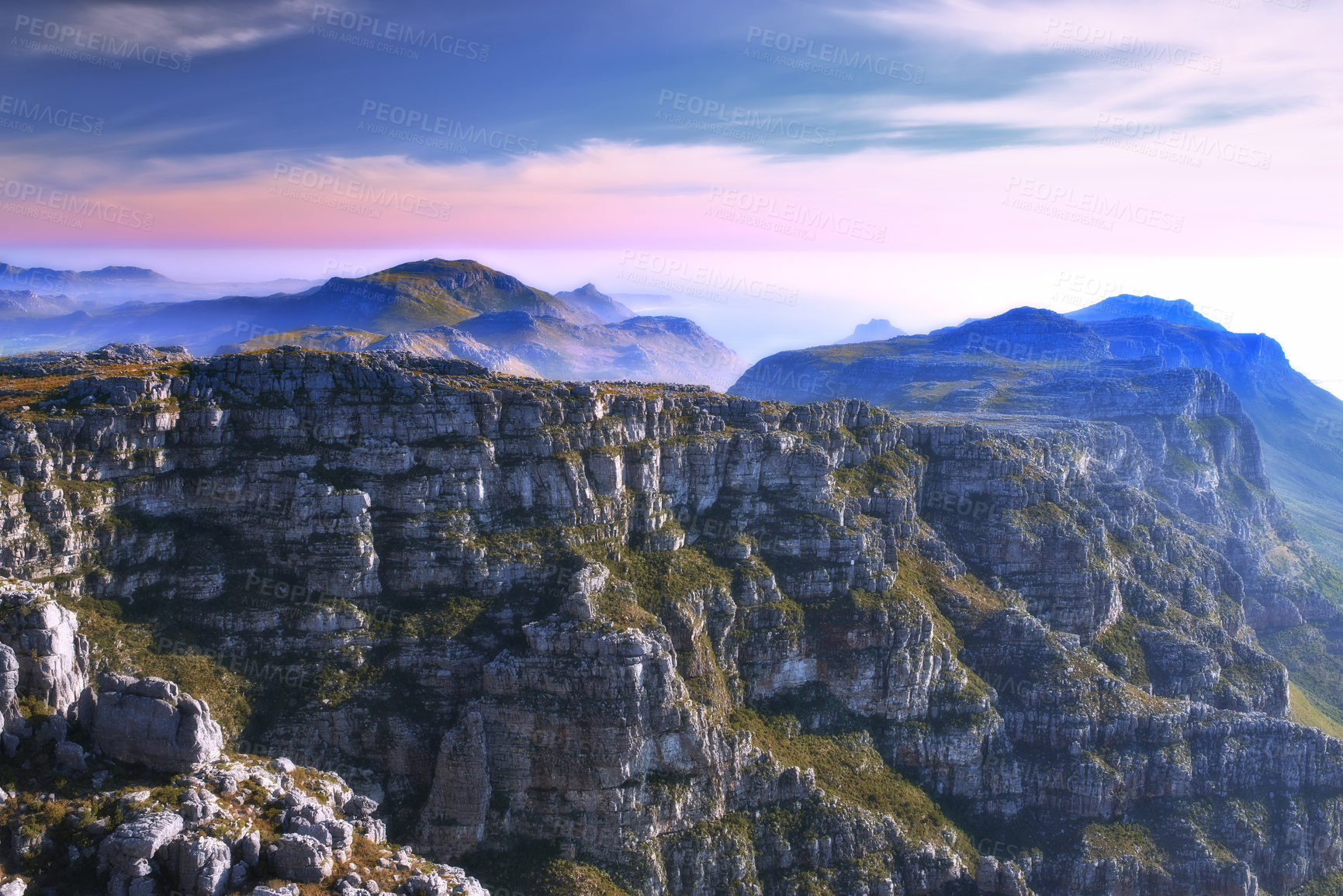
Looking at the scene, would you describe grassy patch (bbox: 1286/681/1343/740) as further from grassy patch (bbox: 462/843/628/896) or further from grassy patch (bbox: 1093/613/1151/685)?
grassy patch (bbox: 462/843/628/896)

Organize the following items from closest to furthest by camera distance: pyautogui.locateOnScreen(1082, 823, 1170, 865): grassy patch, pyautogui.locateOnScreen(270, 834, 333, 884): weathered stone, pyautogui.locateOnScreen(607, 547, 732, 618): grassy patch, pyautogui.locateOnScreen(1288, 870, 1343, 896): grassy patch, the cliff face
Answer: pyautogui.locateOnScreen(270, 834, 333, 884): weathered stone, the cliff face, pyautogui.locateOnScreen(607, 547, 732, 618): grassy patch, pyautogui.locateOnScreen(1082, 823, 1170, 865): grassy patch, pyautogui.locateOnScreen(1288, 870, 1343, 896): grassy patch

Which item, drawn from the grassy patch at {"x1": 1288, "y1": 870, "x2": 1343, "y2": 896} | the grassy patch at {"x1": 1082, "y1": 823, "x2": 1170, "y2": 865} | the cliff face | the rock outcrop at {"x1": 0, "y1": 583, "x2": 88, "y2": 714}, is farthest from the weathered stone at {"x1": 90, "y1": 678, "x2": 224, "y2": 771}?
the grassy patch at {"x1": 1288, "y1": 870, "x2": 1343, "y2": 896}

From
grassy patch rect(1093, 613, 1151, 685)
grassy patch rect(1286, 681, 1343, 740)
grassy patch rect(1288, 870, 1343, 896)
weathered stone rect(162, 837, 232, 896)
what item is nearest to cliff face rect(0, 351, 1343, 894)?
grassy patch rect(1093, 613, 1151, 685)

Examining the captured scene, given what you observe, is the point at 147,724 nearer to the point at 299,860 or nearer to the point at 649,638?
the point at 299,860

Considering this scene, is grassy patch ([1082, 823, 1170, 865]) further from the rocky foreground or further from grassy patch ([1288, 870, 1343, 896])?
the rocky foreground

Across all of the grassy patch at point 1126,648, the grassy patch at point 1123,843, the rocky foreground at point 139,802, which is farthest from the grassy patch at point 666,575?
the grassy patch at point 1126,648

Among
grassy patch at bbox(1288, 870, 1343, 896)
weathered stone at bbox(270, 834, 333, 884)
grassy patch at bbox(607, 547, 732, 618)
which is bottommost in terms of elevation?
grassy patch at bbox(1288, 870, 1343, 896)

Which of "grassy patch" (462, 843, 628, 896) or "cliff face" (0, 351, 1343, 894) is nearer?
"grassy patch" (462, 843, 628, 896)

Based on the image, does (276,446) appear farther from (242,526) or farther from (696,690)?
(696,690)

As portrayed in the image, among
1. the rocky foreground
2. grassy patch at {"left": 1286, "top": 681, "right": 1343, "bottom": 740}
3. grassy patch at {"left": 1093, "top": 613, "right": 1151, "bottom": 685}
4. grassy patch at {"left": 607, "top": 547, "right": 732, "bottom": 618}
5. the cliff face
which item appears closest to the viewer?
the rocky foreground

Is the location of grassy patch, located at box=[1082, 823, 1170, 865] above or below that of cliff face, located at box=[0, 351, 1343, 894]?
below
